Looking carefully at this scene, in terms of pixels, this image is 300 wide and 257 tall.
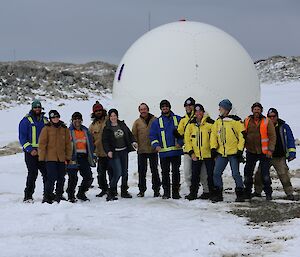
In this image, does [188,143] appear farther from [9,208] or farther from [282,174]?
[9,208]

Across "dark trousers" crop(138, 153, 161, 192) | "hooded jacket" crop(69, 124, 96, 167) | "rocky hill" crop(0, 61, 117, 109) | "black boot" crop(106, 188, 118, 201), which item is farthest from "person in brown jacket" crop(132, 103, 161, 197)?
"rocky hill" crop(0, 61, 117, 109)

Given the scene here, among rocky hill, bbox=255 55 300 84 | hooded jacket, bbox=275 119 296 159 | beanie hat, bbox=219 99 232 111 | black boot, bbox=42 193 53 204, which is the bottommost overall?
black boot, bbox=42 193 53 204

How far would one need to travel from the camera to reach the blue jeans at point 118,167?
329 inches

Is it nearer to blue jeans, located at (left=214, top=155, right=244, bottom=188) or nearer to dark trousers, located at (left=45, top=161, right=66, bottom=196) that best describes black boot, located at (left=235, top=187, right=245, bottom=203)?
blue jeans, located at (left=214, top=155, right=244, bottom=188)

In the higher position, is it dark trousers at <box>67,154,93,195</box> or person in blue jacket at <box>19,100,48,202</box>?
person in blue jacket at <box>19,100,48,202</box>

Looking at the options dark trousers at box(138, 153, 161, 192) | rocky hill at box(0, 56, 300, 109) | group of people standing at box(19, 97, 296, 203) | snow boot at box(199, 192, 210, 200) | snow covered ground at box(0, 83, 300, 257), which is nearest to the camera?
snow covered ground at box(0, 83, 300, 257)

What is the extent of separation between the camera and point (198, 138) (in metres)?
8.19

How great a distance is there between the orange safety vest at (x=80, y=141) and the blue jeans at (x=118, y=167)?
20.7 inches

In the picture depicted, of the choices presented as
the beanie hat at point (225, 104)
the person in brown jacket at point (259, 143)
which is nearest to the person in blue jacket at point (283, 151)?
the person in brown jacket at point (259, 143)

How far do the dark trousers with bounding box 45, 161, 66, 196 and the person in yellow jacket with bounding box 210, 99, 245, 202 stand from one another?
241 cm

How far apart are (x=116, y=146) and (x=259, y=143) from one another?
234 cm

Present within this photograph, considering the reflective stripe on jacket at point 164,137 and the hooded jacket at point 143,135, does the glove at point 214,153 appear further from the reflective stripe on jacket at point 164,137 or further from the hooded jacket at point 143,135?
the hooded jacket at point 143,135

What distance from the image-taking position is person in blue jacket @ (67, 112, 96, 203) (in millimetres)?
8234

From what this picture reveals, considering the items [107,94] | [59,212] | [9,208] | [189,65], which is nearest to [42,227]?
[59,212]
